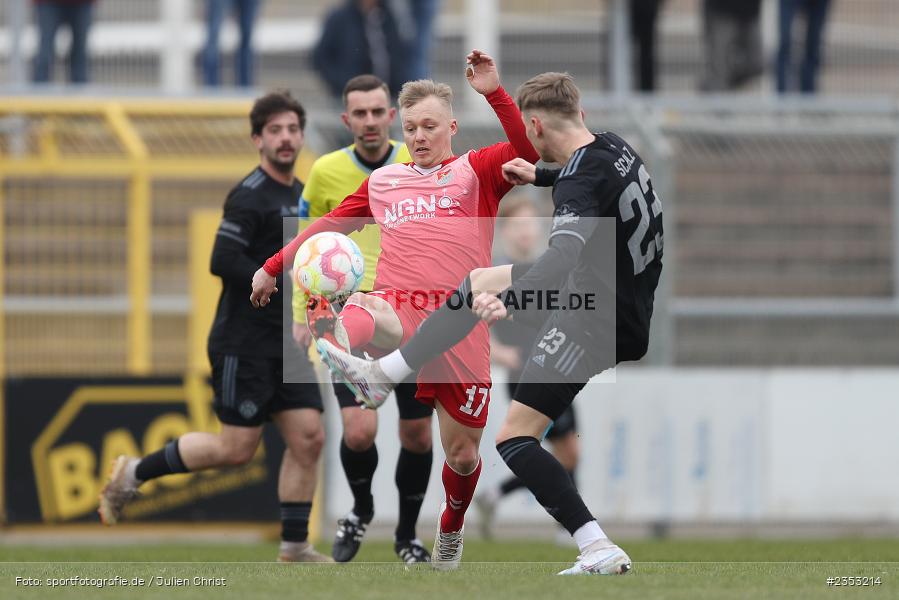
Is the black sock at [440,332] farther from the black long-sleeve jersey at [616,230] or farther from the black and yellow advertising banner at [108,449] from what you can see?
the black and yellow advertising banner at [108,449]

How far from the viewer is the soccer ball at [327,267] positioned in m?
6.31

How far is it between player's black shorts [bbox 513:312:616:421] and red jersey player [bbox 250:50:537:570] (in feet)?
1.24

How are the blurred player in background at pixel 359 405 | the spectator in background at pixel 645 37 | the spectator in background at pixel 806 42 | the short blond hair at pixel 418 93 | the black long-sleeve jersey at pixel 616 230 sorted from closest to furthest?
the black long-sleeve jersey at pixel 616 230, the short blond hair at pixel 418 93, the blurred player in background at pixel 359 405, the spectator in background at pixel 806 42, the spectator in background at pixel 645 37

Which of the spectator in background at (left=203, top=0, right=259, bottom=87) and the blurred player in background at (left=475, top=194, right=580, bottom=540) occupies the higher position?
the spectator in background at (left=203, top=0, right=259, bottom=87)

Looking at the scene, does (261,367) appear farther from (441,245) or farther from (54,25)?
(54,25)

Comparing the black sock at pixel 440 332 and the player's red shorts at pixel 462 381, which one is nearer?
the black sock at pixel 440 332

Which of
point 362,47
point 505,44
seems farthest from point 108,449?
point 505,44

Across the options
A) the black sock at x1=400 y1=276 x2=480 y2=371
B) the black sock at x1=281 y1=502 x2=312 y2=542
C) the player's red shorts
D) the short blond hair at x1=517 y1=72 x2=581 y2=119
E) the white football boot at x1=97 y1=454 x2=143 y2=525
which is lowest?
the black sock at x1=281 y1=502 x2=312 y2=542

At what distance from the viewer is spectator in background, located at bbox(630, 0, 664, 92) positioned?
13.6 m

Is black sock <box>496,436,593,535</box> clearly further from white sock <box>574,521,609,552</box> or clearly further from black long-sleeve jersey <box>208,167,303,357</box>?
black long-sleeve jersey <box>208,167,303,357</box>

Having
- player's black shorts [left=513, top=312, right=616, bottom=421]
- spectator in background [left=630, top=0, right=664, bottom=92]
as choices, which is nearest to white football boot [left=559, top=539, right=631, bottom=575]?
player's black shorts [left=513, top=312, right=616, bottom=421]

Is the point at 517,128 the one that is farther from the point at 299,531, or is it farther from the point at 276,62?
the point at 276,62

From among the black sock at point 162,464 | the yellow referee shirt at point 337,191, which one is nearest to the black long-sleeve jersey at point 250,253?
the yellow referee shirt at point 337,191

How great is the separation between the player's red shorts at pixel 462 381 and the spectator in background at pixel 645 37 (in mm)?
7722
